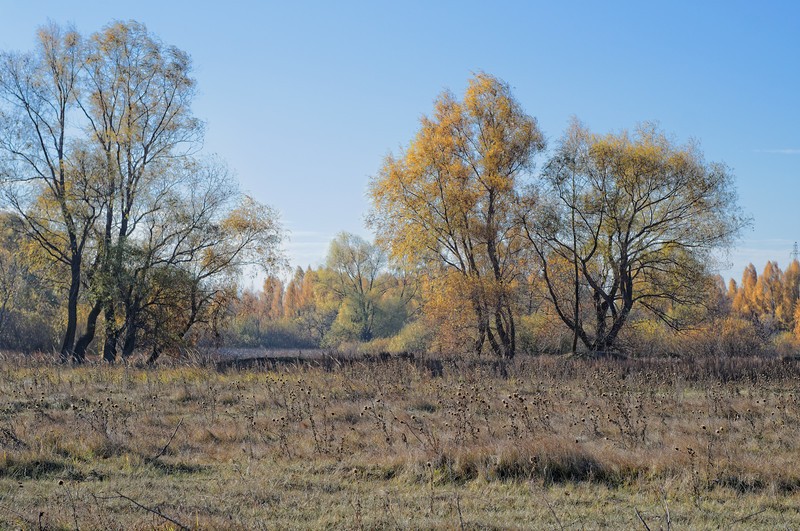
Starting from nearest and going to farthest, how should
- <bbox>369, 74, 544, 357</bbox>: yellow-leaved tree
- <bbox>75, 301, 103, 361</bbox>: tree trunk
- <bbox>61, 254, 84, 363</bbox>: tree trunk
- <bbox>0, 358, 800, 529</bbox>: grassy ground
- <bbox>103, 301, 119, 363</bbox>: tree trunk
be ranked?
<bbox>0, 358, 800, 529</bbox>: grassy ground, <bbox>61, 254, 84, 363</bbox>: tree trunk, <bbox>103, 301, 119, 363</bbox>: tree trunk, <bbox>75, 301, 103, 361</bbox>: tree trunk, <bbox>369, 74, 544, 357</bbox>: yellow-leaved tree

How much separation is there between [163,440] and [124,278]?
16.7 meters

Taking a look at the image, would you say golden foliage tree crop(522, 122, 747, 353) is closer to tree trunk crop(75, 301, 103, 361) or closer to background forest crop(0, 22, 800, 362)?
background forest crop(0, 22, 800, 362)

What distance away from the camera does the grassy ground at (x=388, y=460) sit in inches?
242

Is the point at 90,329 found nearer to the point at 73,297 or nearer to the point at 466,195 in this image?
the point at 73,297

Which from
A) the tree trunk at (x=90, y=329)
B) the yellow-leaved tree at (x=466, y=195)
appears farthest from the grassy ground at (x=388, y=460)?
the yellow-leaved tree at (x=466, y=195)

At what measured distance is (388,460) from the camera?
805 cm

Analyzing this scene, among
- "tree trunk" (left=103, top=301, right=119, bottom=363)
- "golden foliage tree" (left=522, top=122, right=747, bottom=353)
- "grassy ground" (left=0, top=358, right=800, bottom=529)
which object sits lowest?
"grassy ground" (left=0, top=358, right=800, bottom=529)

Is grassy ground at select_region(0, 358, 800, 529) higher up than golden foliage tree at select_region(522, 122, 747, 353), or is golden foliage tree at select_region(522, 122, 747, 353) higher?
golden foliage tree at select_region(522, 122, 747, 353)

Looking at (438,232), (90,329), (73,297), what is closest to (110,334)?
(90,329)

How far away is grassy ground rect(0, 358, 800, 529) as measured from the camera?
6.16 m

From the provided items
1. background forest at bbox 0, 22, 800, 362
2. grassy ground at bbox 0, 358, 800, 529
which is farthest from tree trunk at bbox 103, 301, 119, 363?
grassy ground at bbox 0, 358, 800, 529

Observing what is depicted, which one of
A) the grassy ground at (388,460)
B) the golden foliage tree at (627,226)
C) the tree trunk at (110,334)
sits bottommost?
the grassy ground at (388,460)

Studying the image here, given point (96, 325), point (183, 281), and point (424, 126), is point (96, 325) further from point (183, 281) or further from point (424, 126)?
point (424, 126)

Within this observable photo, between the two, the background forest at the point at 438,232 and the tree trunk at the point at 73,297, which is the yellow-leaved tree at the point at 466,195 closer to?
the background forest at the point at 438,232
